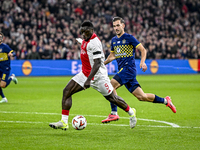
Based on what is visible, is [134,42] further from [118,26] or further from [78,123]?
[78,123]

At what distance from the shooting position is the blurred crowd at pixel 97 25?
2669cm

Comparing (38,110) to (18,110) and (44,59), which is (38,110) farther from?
(44,59)

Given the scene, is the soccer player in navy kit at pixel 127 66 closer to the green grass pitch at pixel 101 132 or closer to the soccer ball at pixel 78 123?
the green grass pitch at pixel 101 132

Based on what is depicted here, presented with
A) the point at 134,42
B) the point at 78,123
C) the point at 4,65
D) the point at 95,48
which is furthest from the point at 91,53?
the point at 4,65

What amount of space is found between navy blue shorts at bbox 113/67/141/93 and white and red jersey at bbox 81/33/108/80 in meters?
1.14

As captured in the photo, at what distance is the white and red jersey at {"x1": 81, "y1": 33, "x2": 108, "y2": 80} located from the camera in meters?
6.41

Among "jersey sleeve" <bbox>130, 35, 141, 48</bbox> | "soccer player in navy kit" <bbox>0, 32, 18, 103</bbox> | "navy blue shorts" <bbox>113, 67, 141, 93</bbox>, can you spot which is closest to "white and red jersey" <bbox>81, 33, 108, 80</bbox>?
"navy blue shorts" <bbox>113, 67, 141, 93</bbox>

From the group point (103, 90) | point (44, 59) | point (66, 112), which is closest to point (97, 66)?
point (103, 90)

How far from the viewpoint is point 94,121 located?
26.4 feet

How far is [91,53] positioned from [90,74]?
1.34 ft

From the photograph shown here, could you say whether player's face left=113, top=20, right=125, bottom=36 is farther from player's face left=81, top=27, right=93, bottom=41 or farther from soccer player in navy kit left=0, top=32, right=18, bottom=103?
soccer player in navy kit left=0, top=32, right=18, bottom=103

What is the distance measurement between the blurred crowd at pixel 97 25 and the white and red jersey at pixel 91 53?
1948cm

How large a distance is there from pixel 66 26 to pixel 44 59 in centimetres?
412

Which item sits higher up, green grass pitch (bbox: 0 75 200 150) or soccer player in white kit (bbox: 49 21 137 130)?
soccer player in white kit (bbox: 49 21 137 130)
